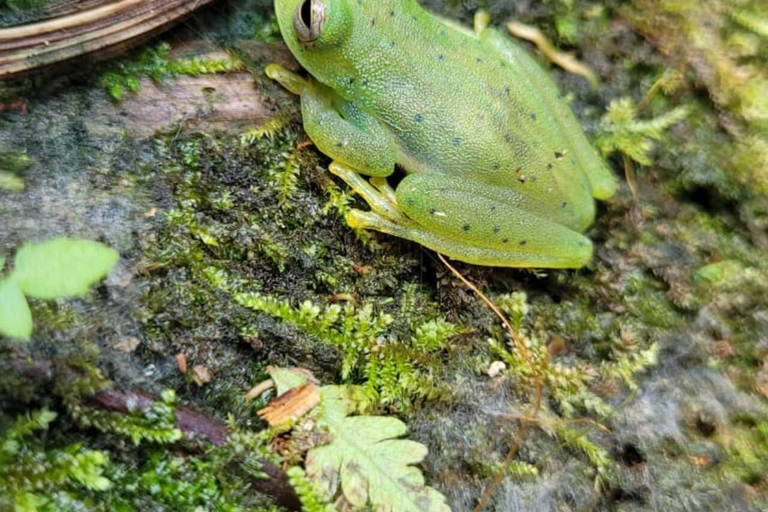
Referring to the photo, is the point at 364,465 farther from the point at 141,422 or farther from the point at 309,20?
the point at 309,20

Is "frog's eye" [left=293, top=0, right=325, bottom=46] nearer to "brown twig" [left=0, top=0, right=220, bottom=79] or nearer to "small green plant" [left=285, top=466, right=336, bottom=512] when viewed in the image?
"brown twig" [left=0, top=0, right=220, bottom=79]

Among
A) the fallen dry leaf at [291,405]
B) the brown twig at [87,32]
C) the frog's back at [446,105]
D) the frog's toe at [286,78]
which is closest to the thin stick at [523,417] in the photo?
the frog's back at [446,105]

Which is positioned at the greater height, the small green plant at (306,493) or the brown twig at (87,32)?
the brown twig at (87,32)

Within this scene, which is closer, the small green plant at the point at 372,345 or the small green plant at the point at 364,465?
the small green plant at the point at 364,465

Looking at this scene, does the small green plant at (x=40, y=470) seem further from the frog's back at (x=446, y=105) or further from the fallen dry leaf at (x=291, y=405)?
the frog's back at (x=446, y=105)

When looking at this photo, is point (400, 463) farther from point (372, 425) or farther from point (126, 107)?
point (126, 107)

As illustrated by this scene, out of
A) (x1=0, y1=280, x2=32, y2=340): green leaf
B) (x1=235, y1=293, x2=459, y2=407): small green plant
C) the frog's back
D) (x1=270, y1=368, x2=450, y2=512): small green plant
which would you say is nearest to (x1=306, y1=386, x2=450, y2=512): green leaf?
(x1=270, y1=368, x2=450, y2=512): small green plant

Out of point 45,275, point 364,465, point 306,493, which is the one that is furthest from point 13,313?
point 364,465

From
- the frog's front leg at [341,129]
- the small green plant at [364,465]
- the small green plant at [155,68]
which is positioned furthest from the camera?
the frog's front leg at [341,129]
